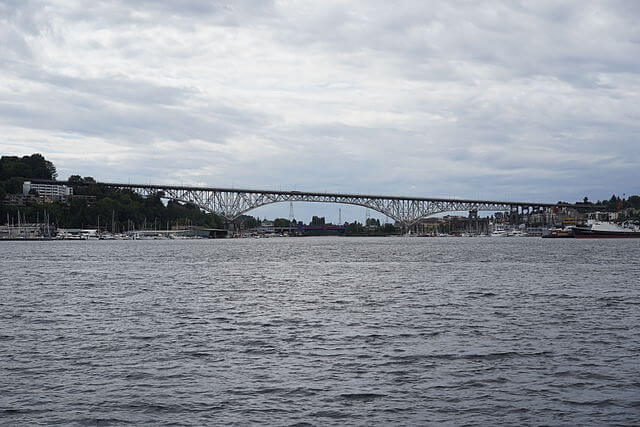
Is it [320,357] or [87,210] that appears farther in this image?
[87,210]

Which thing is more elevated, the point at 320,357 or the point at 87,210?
the point at 87,210

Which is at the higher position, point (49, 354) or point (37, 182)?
point (37, 182)

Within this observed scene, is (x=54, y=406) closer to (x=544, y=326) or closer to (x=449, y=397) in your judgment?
(x=449, y=397)

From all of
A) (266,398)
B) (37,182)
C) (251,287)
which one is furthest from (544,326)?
(37,182)

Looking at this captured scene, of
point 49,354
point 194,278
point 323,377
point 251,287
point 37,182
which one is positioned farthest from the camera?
point 37,182

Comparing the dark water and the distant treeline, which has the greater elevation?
the distant treeline

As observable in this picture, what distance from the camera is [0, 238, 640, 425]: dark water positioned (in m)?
13.1

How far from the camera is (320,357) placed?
17828 millimetres

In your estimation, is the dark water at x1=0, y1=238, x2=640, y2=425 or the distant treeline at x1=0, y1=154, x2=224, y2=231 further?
the distant treeline at x1=0, y1=154, x2=224, y2=231

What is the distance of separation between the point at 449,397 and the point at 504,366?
11.0ft

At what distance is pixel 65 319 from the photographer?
81.4 feet

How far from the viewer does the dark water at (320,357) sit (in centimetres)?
1315

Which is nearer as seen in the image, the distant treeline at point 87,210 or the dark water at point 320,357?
the dark water at point 320,357

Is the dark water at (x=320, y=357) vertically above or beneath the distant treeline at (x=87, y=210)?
beneath
